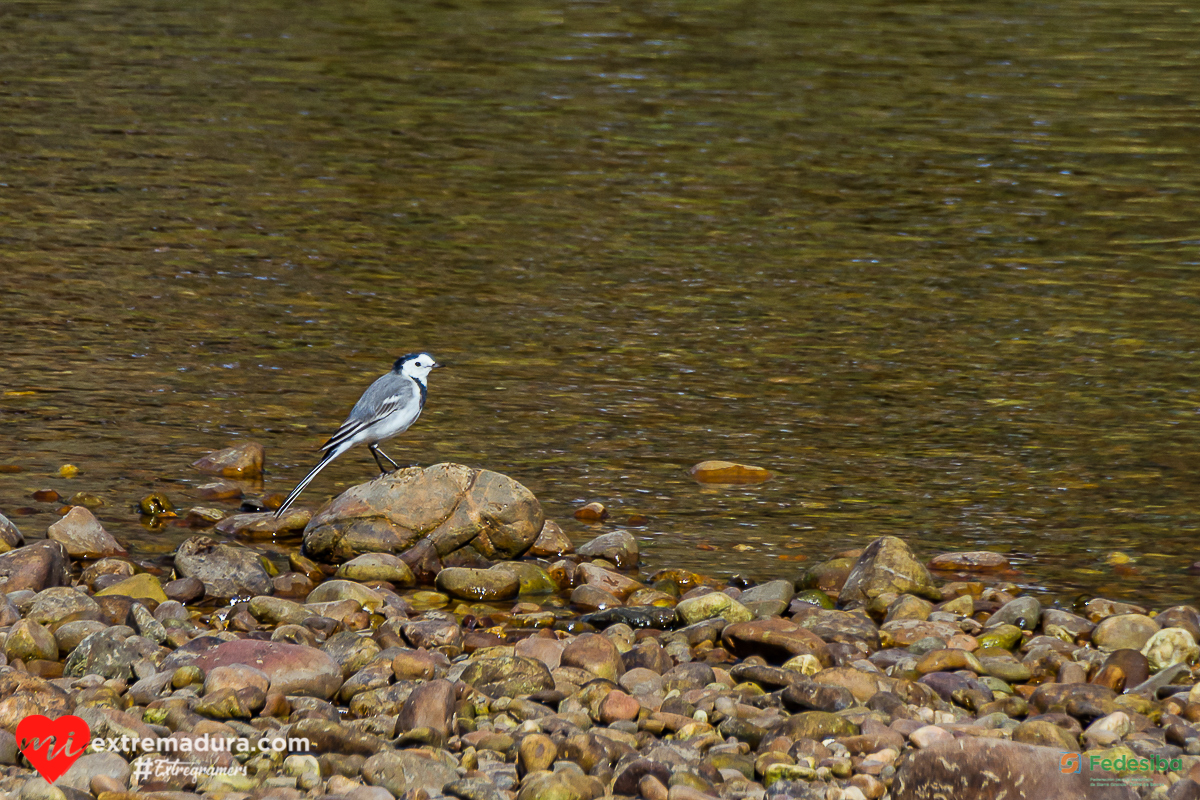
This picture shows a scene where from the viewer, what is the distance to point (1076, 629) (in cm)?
797

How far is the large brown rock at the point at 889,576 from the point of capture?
8.36 meters

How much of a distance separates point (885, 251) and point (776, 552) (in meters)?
7.52

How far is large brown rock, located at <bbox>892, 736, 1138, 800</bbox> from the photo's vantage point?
5773 millimetres

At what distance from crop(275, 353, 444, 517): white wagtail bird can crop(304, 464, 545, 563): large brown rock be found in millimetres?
298

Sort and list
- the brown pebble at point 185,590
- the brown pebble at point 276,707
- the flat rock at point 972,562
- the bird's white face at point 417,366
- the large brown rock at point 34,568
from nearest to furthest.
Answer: the brown pebble at point 276,707
the large brown rock at point 34,568
the brown pebble at point 185,590
the flat rock at point 972,562
the bird's white face at point 417,366

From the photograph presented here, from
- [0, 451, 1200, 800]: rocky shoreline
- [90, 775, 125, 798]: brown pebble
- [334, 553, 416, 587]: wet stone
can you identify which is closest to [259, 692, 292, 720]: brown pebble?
[0, 451, 1200, 800]: rocky shoreline

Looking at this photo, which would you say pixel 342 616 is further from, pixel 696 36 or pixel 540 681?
pixel 696 36

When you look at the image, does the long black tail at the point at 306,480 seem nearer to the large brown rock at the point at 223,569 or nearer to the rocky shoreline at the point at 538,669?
the rocky shoreline at the point at 538,669

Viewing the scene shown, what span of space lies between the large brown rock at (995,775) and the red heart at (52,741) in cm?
336

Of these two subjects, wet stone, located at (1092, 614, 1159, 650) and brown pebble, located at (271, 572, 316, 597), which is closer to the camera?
wet stone, located at (1092, 614, 1159, 650)

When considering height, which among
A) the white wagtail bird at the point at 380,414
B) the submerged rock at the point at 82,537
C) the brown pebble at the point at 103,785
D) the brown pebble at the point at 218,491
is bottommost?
the brown pebble at the point at 218,491

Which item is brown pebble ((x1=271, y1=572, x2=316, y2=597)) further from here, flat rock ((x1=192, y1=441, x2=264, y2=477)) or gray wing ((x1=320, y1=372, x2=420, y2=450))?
flat rock ((x1=192, y1=441, x2=264, y2=477))

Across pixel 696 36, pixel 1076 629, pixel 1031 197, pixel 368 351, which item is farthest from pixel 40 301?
pixel 696 36

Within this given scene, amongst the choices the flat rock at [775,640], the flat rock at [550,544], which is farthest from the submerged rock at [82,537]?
the flat rock at [775,640]
